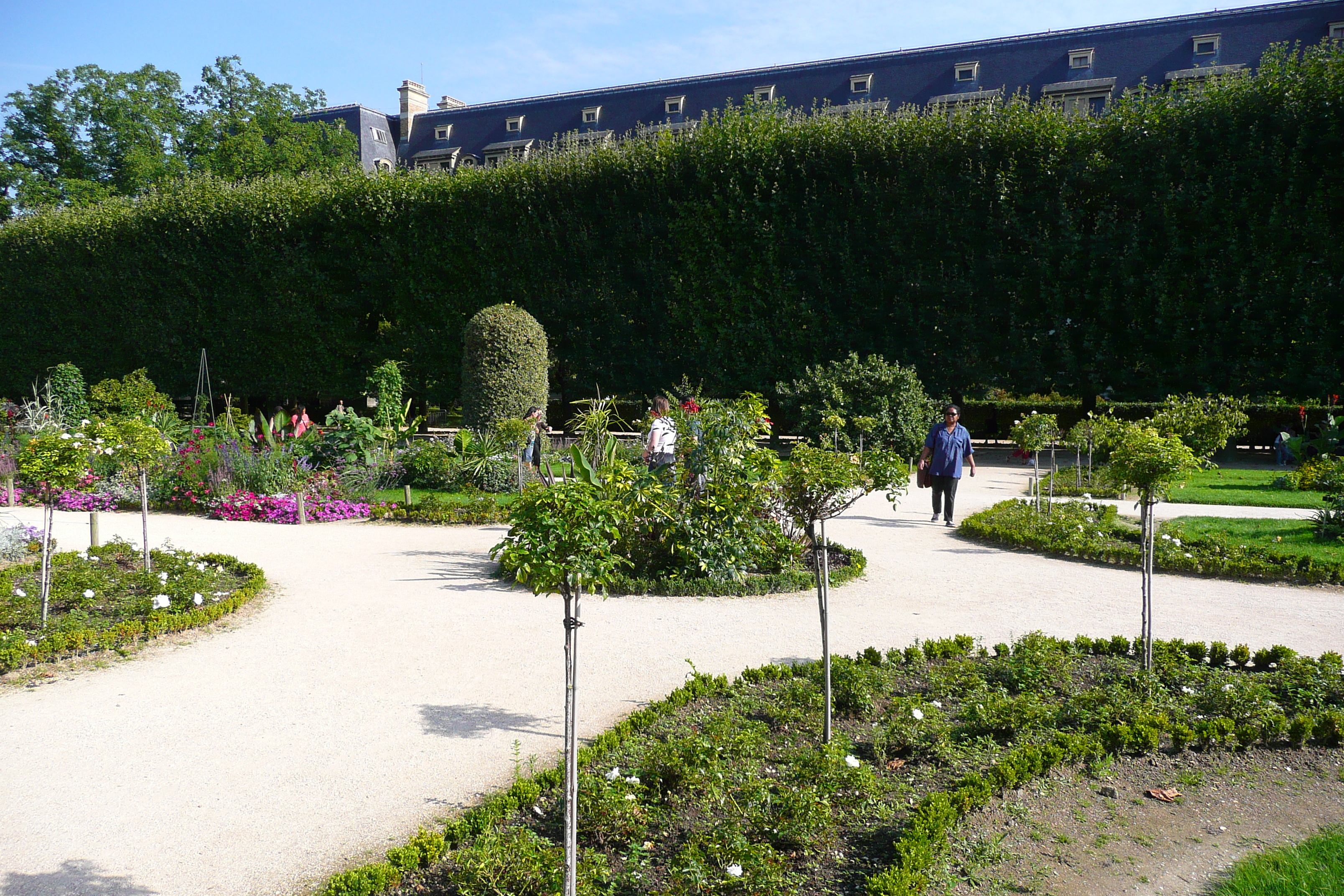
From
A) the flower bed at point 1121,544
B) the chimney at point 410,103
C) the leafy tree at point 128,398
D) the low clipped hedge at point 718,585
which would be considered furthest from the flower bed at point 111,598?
the chimney at point 410,103

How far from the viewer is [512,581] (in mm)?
7961

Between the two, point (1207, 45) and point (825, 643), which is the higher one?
point (1207, 45)

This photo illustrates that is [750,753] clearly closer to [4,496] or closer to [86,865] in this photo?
[86,865]

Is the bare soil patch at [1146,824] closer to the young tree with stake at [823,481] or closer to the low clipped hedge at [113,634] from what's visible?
the young tree with stake at [823,481]

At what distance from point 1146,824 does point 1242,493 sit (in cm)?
1101

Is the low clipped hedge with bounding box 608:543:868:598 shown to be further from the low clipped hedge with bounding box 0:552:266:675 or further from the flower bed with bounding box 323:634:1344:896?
the low clipped hedge with bounding box 0:552:266:675

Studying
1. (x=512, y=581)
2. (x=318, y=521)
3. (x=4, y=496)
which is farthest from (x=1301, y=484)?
(x=4, y=496)

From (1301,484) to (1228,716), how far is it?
1061 centimetres

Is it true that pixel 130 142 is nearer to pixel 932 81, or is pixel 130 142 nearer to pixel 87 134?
pixel 87 134

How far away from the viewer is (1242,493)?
12727 mm

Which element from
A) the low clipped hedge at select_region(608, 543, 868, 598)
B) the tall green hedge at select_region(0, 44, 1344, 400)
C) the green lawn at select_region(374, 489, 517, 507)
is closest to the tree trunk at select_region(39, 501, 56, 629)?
the low clipped hedge at select_region(608, 543, 868, 598)

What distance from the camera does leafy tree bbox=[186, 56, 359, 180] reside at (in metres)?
31.6

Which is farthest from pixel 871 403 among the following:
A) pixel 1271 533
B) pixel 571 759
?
pixel 571 759

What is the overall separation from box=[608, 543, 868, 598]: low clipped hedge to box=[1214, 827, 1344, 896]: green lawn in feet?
13.7
